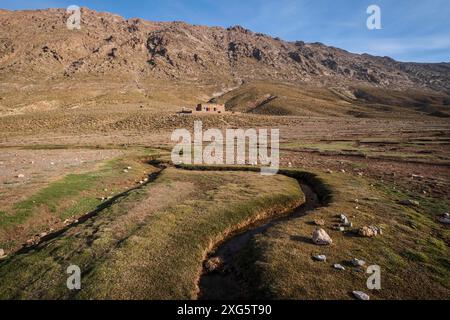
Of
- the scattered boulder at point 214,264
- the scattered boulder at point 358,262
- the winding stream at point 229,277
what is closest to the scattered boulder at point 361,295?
the scattered boulder at point 358,262

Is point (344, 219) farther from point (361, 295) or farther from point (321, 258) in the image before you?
point (361, 295)

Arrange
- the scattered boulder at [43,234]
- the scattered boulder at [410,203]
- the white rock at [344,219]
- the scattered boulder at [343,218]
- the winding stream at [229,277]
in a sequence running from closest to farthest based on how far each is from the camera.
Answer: the winding stream at [229,277]
the scattered boulder at [43,234]
the white rock at [344,219]
the scattered boulder at [343,218]
the scattered boulder at [410,203]

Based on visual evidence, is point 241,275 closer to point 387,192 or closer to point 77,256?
point 77,256

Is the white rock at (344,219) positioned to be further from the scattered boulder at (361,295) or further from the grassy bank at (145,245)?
the scattered boulder at (361,295)

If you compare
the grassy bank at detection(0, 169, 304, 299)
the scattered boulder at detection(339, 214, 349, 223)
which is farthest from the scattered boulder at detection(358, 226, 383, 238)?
the grassy bank at detection(0, 169, 304, 299)

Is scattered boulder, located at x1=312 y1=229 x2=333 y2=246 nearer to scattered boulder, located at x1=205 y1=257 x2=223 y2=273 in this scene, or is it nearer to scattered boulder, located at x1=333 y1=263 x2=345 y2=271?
scattered boulder, located at x1=333 y1=263 x2=345 y2=271

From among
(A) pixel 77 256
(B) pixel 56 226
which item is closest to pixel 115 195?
(B) pixel 56 226
